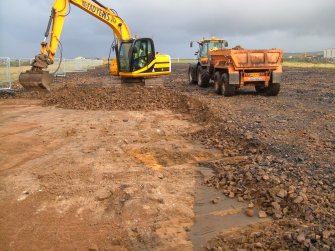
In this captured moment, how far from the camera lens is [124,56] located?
1773cm

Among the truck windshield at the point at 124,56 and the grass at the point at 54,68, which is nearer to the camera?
the truck windshield at the point at 124,56

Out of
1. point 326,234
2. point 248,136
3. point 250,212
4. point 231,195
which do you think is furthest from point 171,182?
point 248,136

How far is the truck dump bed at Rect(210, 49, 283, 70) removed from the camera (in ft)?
49.7

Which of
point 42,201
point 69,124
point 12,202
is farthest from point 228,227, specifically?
point 69,124

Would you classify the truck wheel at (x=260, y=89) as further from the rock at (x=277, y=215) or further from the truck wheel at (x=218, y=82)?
the rock at (x=277, y=215)

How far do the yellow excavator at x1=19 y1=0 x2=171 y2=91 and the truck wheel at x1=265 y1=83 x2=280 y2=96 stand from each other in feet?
15.3

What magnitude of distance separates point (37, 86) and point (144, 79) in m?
4.73

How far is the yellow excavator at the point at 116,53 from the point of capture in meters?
15.1

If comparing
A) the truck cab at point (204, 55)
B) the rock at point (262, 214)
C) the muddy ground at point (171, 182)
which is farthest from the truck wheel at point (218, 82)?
the rock at point (262, 214)

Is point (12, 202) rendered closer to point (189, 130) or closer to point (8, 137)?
point (8, 137)

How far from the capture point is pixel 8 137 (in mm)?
9180

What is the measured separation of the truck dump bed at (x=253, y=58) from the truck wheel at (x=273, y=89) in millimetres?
702

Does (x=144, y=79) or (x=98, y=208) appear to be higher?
(x=144, y=79)

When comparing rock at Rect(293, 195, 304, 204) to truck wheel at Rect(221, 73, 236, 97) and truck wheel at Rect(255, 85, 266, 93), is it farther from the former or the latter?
truck wheel at Rect(255, 85, 266, 93)
